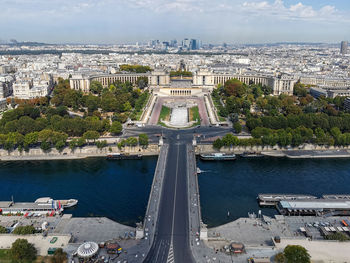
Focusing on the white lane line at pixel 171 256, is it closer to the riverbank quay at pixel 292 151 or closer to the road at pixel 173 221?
the road at pixel 173 221

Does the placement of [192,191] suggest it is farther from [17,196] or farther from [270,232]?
[17,196]

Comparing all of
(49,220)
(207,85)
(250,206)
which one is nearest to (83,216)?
(49,220)

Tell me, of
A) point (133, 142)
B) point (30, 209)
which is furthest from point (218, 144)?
point (30, 209)

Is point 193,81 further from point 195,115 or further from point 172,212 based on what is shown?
point 172,212

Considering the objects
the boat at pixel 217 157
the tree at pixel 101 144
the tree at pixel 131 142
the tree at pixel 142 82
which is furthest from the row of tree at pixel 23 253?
the tree at pixel 142 82

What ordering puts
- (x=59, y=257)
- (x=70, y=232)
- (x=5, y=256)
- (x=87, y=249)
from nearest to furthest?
1. (x=59, y=257)
2. (x=87, y=249)
3. (x=5, y=256)
4. (x=70, y=232)

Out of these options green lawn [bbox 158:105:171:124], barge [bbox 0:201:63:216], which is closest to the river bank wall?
green lawn [bbox 158:105:171:124]

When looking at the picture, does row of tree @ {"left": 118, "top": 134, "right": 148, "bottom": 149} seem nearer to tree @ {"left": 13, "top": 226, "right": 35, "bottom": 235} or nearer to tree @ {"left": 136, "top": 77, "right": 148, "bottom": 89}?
tree @ {"left": 13, "top": 226, "right": 35, "bottom": 235}
